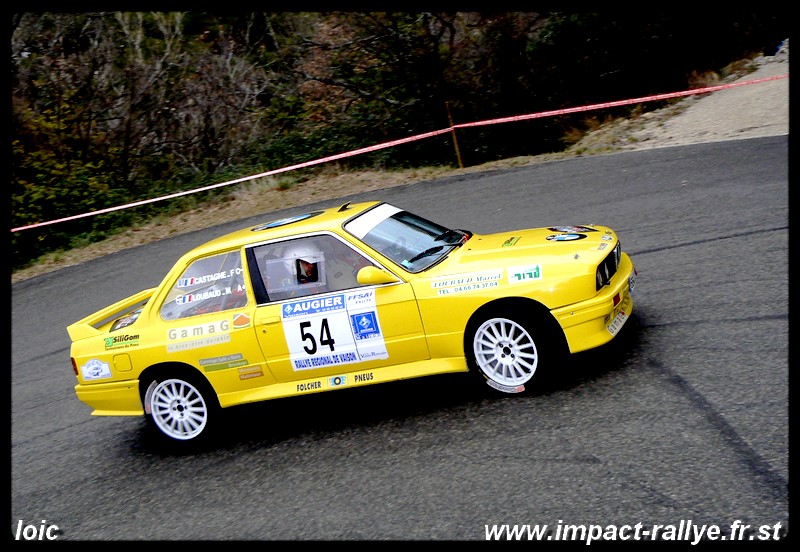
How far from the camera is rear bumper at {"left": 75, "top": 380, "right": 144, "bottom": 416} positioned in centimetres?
650

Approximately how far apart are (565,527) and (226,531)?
87.5 inches

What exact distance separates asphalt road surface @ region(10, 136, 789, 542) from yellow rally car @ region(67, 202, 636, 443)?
39 centimetres

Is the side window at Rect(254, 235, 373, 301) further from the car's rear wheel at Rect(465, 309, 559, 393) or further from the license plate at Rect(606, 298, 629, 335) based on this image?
the license plate at Rect(606, 298, 629, 335)

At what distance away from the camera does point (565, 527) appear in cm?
425

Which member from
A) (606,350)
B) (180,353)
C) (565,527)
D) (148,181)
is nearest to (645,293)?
(606,350)

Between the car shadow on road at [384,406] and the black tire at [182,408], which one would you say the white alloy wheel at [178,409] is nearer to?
the black tire at [182,408]

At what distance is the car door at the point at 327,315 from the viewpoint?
587cm

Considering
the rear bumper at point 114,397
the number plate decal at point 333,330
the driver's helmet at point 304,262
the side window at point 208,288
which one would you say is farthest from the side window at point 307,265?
the rear bumper at point 114,397

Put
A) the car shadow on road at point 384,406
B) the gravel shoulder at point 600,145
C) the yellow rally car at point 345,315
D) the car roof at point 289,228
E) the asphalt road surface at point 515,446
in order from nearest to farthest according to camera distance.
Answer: the asphalt road surface at point 515,446, the yellow rally car at point 345,315, the car shadow on road at point 384,406, the car roof at point 289,228, the gravel shoulder at point 600,145

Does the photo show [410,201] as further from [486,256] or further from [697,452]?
[697,452]

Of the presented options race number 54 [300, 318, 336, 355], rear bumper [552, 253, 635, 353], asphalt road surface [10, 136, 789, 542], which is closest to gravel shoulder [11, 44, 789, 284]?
asphalt road surface [10, 136, 789, 542]

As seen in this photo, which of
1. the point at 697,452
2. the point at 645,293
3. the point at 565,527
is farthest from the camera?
the point at 645,293

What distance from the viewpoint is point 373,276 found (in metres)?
5.79

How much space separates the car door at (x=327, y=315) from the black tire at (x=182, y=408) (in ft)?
2.25
